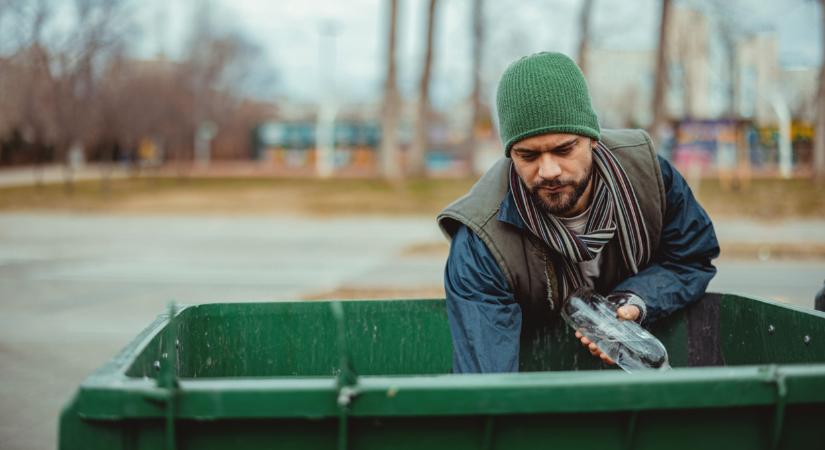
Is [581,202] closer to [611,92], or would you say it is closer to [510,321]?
[510,321]

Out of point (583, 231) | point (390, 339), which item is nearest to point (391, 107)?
point (390, 339)

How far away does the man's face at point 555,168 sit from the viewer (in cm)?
249

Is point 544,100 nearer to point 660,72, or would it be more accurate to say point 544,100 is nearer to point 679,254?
point 679,254

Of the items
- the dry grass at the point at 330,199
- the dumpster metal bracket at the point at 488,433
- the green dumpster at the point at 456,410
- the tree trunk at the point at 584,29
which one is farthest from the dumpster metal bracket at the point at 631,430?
the tree trunk at the point at 584,29

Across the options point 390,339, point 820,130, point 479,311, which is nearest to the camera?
point 479,311

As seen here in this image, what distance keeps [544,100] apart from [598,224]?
1.52 ft

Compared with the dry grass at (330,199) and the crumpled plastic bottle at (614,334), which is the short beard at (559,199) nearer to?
the crumpled plastic bottle at (614,334)

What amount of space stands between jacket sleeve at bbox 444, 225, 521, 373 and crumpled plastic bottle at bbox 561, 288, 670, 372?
0.23 metres

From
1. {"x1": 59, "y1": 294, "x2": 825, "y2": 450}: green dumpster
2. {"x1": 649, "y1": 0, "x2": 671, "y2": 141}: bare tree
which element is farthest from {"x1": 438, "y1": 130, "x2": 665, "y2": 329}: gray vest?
{"x1": 649, "y1": 0, "x2": 671, "y2": 141}: bare tree

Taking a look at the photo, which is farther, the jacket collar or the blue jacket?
the jacket collar

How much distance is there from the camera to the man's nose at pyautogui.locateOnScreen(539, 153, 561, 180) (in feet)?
8.14

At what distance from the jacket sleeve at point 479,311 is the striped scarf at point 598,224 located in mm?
196

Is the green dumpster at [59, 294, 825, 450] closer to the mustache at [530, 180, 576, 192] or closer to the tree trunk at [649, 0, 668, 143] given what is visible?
the mustache at [530, 180, 576, 192]

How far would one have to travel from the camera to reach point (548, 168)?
2484mm
